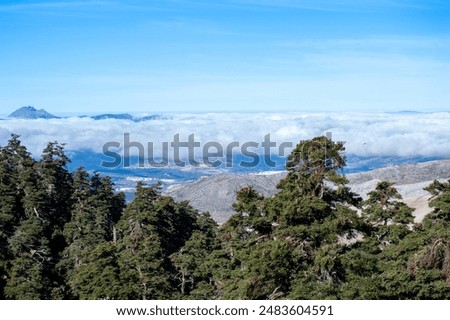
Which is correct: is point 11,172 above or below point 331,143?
below

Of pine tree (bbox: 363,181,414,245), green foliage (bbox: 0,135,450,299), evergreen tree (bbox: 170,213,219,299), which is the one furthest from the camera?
evergreen tree (bbox: 170,213,219,299)

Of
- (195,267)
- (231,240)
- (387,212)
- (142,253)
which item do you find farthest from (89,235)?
(387,212)

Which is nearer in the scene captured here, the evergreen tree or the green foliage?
the green foliage

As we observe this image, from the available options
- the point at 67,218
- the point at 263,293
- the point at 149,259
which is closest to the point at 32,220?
the point at 67,218

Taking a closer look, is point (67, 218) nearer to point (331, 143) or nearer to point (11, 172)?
point (11, 172)

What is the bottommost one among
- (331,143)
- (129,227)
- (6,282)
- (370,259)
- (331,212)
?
(6,282)

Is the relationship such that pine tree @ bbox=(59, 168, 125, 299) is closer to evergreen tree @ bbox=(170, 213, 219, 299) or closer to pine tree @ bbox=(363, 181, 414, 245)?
evergreen tree @ bbox=(170, 213, 219, 299)

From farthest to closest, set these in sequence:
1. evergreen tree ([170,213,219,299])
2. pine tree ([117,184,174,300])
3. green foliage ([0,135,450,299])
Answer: evergreen tree ([170,213,219,299]) → pine tree ([117,184,174,300]) → green foliage ([0,135,450,299])

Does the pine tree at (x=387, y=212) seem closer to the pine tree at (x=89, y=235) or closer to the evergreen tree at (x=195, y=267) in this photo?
the evergreen tree at (x=195, y=267)

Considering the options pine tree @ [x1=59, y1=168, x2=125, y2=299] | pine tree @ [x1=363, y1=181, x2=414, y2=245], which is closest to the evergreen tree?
pine tree @ [x1=59, y1=168, x2=125, y2=299]

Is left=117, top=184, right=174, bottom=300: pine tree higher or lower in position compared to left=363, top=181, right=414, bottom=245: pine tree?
lower
